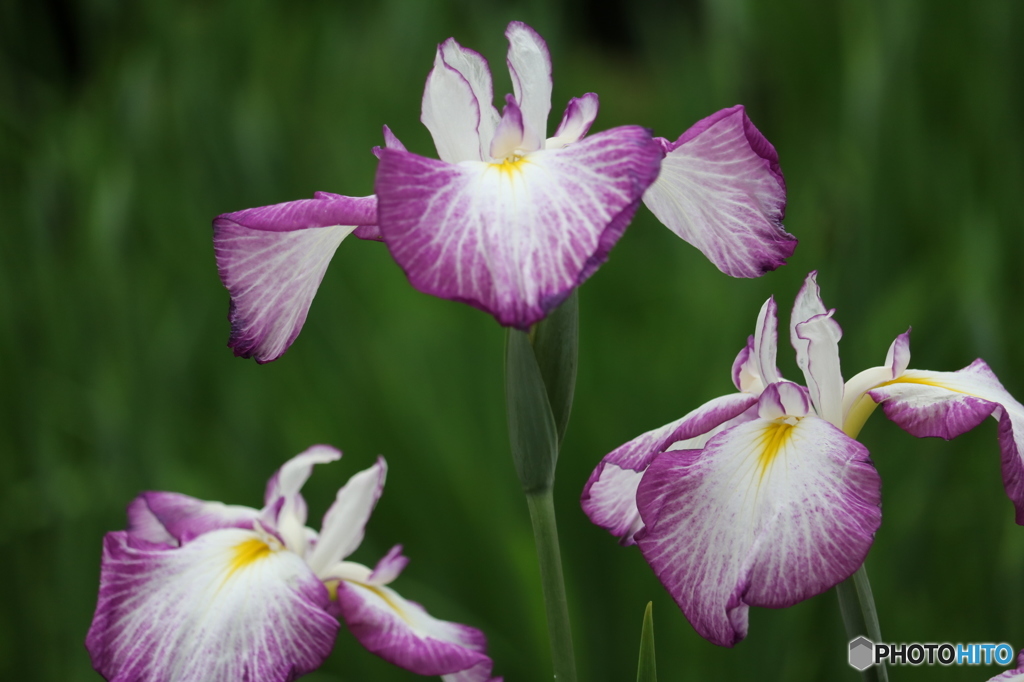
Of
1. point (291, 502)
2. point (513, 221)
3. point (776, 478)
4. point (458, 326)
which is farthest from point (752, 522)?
point (458, 326)

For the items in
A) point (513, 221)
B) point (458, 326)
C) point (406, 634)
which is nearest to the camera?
point (513, 221)

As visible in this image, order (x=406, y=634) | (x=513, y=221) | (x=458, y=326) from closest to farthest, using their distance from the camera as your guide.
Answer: (x=513, y=221) → (x=406, y=634) → (x=458, y=326)

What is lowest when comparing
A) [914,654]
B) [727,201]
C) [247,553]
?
[914,654]

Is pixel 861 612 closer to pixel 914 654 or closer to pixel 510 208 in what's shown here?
pixel 914 654

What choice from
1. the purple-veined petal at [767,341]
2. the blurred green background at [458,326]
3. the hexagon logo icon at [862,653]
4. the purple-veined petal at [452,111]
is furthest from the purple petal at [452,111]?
the blurred green background at [458,326]

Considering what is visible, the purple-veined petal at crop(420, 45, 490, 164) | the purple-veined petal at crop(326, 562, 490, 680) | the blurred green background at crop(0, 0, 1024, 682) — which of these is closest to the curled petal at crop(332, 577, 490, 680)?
the purple-veined petal at crop(326, 562, 490, 680)

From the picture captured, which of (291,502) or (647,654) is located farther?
(291,502)

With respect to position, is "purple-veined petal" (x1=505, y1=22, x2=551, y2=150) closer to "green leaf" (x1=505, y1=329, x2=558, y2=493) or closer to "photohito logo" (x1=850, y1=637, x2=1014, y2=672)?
"green leaf" (x1=505, y1=329, x2=558, y2=493)
